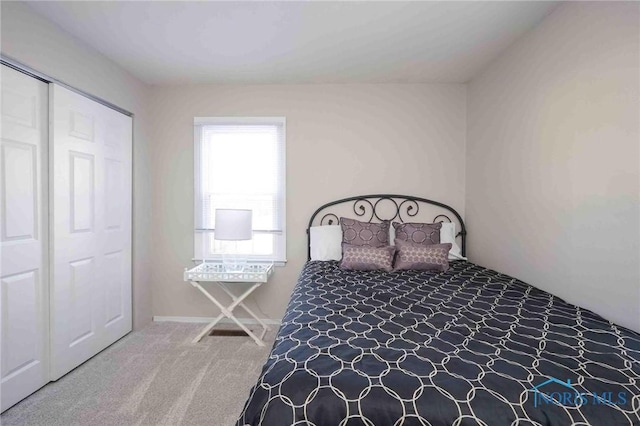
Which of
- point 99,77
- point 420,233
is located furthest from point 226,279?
point 99,77

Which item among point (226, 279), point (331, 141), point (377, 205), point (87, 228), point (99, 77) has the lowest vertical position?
point (226, 279)

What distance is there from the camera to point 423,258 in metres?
2.41

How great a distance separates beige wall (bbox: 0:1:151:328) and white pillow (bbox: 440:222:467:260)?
122 inches

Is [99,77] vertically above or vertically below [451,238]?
above

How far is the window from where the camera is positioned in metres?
3.10

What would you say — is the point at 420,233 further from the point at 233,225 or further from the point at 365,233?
the point at 233,225

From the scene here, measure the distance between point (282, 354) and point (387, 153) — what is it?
8.12ft

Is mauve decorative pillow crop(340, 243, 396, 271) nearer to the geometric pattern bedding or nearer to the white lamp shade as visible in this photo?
the geometric pattern bedding

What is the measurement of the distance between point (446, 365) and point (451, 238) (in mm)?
2083

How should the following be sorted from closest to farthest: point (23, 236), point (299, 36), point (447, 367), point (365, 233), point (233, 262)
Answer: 1. point (447, 367)
2. point (23, 236)
3. point (299, 36)
4. point (365, 233)
5. point (233, 262)

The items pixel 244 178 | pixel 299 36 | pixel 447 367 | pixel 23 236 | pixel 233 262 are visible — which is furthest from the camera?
pixel 244 178

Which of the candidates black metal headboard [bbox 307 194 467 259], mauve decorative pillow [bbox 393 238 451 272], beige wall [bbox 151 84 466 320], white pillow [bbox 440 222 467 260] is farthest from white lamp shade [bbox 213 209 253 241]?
white pillow [bbox 440 222 467 260]

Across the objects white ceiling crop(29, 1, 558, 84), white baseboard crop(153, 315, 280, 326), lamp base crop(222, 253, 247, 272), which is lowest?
white baseboard crop(153, 315, 280, 326)

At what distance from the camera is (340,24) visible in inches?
80.4
